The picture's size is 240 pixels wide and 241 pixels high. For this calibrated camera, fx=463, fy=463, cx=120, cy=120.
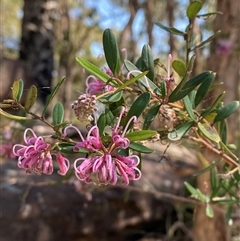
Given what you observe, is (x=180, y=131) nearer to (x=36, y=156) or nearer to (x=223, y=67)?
(x=36, y=156)

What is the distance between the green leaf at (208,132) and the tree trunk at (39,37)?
218 cm

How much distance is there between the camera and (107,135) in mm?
559

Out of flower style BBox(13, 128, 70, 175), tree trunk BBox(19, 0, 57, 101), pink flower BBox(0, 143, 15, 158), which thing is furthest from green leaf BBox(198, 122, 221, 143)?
tree trunk BBox(19, 0, 57, 101)

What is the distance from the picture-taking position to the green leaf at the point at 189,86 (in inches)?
23.9

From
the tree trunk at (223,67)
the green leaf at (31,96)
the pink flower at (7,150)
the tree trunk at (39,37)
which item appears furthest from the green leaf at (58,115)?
the tree trunk at (39,37)

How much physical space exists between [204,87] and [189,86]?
0.16ft

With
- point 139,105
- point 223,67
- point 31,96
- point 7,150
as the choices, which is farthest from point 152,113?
point 223,67

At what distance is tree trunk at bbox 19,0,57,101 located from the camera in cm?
282

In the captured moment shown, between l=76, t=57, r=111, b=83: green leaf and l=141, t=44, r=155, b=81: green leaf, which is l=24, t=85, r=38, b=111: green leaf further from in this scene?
l=141, t=44, r=155, b=81: green leaf

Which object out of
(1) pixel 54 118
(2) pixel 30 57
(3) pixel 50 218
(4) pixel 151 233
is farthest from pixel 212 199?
(2) pixel 30 57

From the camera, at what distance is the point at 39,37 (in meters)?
2.84

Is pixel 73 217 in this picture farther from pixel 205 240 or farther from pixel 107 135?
pixel 107 135

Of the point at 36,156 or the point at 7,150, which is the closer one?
the point at 36,156

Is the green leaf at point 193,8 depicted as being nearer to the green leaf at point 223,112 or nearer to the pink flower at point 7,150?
the green leaf at point 223,112
